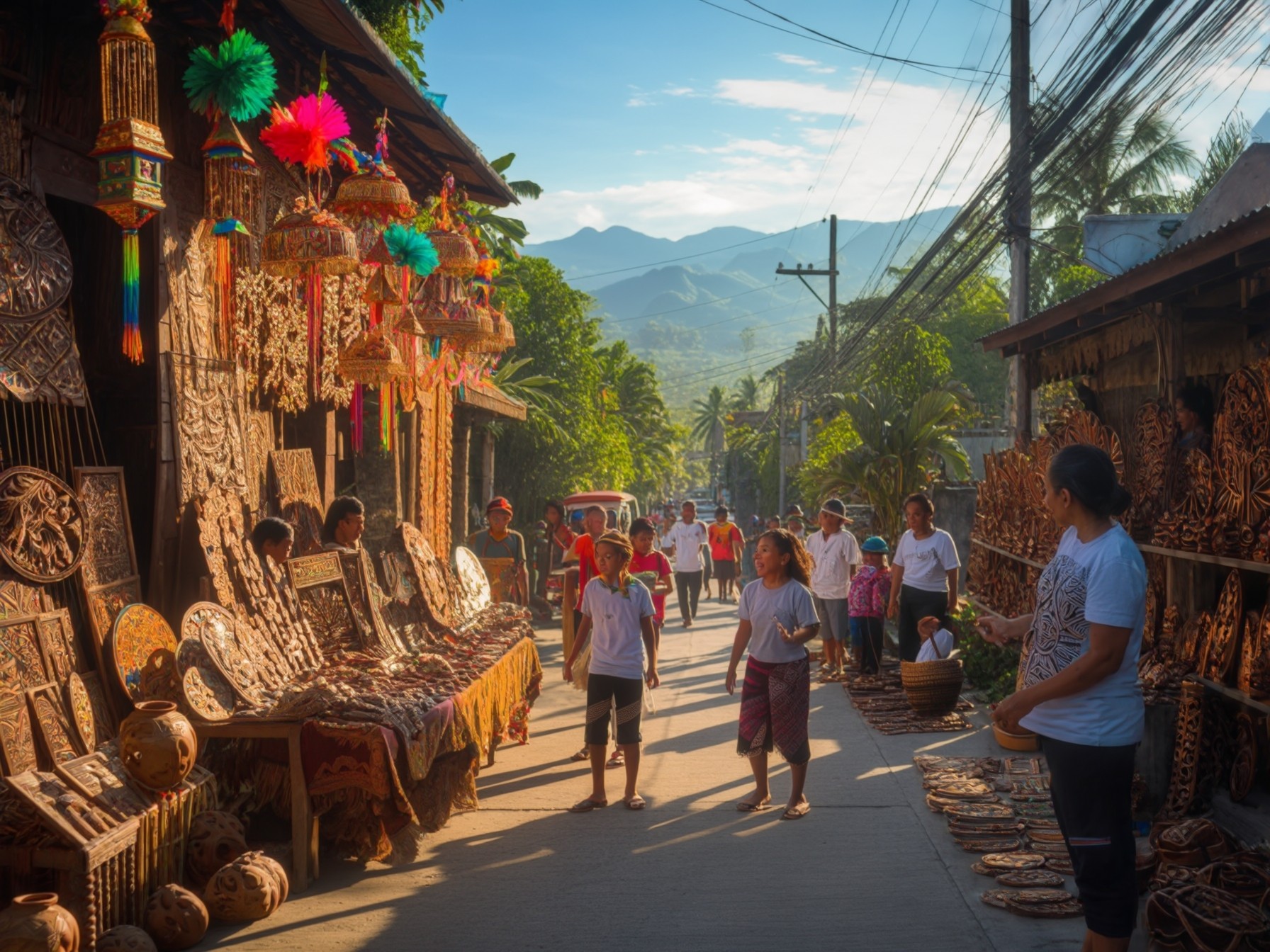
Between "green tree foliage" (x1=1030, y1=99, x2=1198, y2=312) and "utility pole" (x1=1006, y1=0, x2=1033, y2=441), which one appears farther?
"green tree foliage" (x1=1030, y1=99, x2=1198, y2=312)

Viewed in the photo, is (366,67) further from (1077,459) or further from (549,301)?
(549,301)

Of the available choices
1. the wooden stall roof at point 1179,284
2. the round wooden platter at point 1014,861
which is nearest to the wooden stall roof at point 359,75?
the wooden stall roof at point 1179,284

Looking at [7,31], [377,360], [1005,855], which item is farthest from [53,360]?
[1005,855]

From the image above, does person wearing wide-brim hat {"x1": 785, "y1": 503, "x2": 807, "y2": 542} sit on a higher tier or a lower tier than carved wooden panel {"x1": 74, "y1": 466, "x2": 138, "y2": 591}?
lower

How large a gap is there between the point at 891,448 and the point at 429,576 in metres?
9.26

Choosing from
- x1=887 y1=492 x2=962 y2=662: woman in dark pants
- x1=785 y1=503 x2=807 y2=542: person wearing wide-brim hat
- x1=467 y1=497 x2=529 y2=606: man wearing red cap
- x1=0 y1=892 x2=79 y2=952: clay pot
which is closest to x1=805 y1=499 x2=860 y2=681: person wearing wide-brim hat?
x1=887 y1=492 x2=962 y2=662: woman in dark pants

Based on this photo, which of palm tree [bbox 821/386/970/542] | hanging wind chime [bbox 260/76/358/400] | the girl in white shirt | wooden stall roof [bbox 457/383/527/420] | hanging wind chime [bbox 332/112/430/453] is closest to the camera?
hanging wind chime [bbox 260/76/358/400]

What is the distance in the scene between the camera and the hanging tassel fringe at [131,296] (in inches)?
239

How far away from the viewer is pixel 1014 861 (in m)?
6.07

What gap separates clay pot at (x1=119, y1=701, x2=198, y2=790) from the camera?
5207mm

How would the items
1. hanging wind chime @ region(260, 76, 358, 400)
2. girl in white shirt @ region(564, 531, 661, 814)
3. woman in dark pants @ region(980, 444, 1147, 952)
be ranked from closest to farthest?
1. woman in dark pants @ region(980, 444, 1147, 952)
2. hanging wind chime @ region(260, 76, 358, 400)
3. girl in white shirt @ region(564, 531, 661, 814)

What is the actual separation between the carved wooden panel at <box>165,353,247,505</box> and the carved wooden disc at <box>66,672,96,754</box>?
5.17 ft

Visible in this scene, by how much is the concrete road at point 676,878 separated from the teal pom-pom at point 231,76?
4.24m

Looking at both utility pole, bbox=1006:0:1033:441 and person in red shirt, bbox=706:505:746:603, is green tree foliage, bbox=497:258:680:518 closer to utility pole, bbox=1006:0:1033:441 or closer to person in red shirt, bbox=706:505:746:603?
person in red shirt, bbox=706:505:746:603
